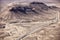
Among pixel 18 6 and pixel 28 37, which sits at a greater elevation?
pixel 18 6

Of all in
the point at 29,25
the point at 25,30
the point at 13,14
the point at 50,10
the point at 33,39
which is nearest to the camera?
the point at 33,39

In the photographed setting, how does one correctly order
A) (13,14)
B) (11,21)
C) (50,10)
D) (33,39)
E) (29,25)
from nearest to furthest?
(33,39) → (29,25) → (11,21) → (13,14) → (50,10)

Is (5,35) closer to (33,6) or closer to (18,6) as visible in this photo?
(18,6)

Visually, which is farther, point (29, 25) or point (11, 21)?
point (11, 21)

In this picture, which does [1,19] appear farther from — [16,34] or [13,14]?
[16,34]

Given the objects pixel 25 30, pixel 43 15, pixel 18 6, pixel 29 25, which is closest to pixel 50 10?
pixel 43 15

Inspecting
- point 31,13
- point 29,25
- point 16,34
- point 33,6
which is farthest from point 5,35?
point 33,6
